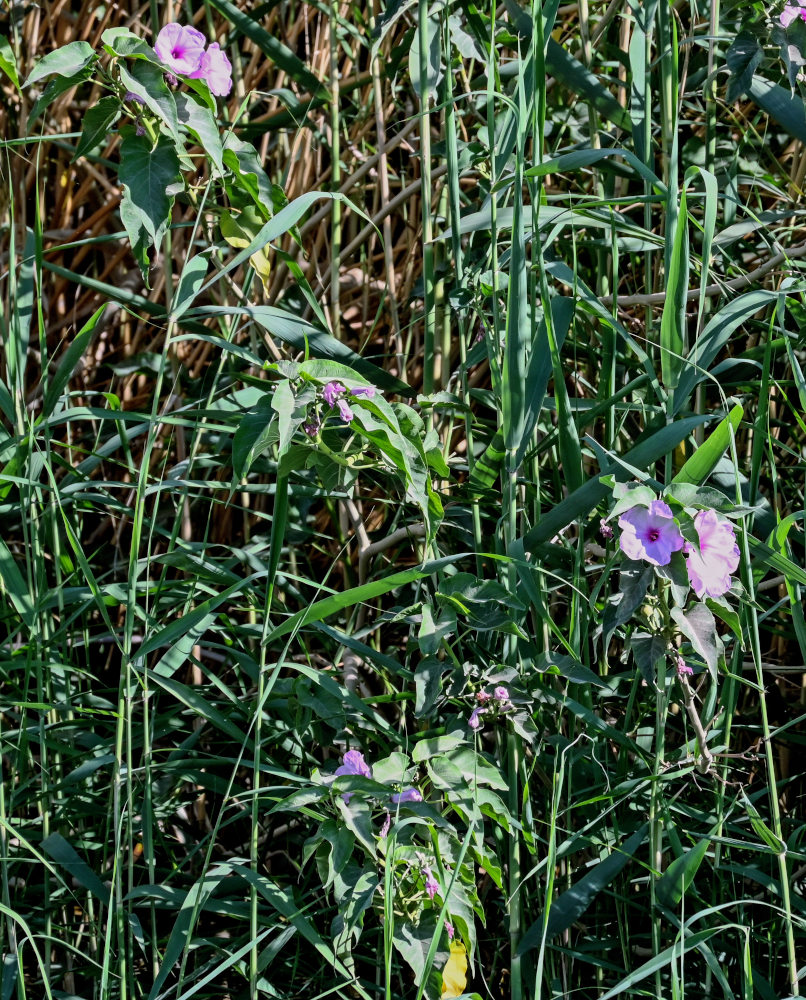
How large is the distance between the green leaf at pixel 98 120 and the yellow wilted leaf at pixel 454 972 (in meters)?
0.73

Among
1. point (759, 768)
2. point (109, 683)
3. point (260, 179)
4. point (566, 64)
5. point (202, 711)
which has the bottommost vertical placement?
point (109, 683)

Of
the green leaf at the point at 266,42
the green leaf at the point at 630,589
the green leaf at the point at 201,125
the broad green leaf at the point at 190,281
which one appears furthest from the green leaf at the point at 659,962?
the green leaf at the point at 266,42

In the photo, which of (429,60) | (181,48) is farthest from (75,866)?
(429,60)

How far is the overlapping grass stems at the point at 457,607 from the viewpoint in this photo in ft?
2.95


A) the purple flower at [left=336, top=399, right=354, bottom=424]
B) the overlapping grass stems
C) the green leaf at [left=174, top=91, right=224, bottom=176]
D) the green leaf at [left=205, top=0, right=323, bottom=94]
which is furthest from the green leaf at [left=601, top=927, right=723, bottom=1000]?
the green leaf at [left=205, top=0, right=323, bottom=94]

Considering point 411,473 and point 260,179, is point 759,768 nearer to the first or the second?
point 411,473

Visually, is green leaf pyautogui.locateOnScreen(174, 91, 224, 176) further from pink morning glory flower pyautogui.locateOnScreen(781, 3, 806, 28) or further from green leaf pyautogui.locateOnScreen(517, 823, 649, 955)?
green leaf pyautogui.locateOnScreen(517, 823, 649, 955)

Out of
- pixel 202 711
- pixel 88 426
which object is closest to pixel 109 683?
pixel 88 426

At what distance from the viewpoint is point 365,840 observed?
85cm

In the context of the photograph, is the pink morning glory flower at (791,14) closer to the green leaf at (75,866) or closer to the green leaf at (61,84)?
the green leaf at (61,84)

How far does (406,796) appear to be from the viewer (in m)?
0.87

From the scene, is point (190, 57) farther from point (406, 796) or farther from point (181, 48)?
point (406, 796)

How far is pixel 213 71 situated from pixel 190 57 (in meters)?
0.02

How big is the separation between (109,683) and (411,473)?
847 mm
